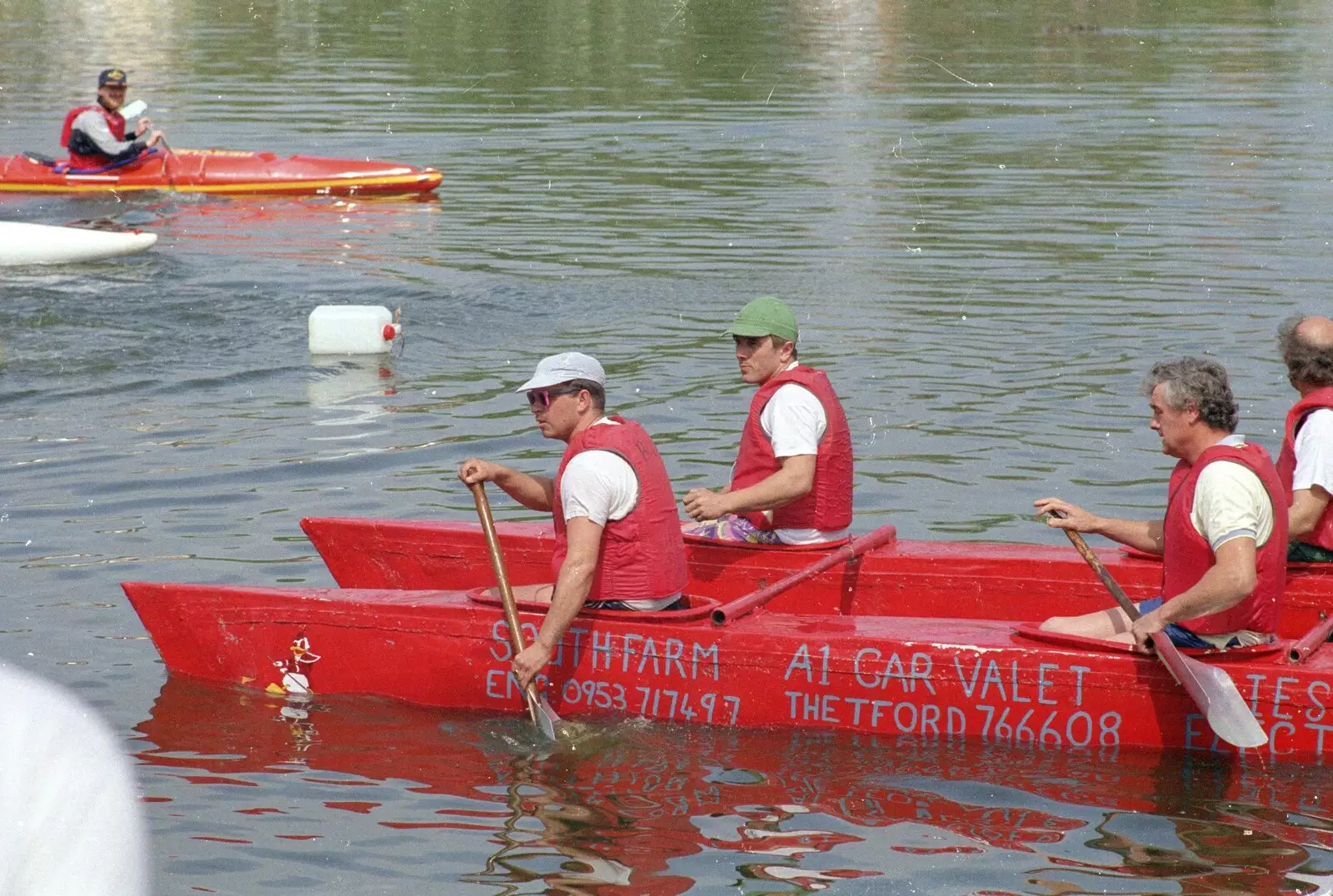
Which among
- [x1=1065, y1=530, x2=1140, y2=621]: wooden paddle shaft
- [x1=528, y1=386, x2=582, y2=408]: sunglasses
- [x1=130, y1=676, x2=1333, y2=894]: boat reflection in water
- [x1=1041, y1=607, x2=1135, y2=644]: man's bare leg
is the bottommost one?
[x1=130, y1=676, x2=1333, y2=894]: boat reflection in water

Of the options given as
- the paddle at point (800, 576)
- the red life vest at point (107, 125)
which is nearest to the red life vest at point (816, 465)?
the paddle at point (800, 576)

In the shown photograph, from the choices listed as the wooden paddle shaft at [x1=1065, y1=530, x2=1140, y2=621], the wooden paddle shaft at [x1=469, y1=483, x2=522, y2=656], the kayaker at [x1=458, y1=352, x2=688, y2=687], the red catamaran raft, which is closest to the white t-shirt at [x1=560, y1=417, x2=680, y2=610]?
the kayaker at [x1=458, y1=352, x2=688, y2=687]

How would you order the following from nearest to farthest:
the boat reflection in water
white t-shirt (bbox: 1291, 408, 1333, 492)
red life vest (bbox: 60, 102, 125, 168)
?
the boat reflection in water, white t-shirt (bbox: 1291, 408, 1333, 492), red life vest (bbox: 60, 102, 125, 168)

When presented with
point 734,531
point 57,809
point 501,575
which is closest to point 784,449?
point 734,531

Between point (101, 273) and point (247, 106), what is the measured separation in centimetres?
1150

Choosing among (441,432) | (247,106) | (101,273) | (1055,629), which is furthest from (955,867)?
(247,106)

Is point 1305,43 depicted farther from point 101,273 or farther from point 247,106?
point 101,273

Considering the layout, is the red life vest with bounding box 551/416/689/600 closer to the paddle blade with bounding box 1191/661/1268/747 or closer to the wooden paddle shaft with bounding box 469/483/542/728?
the wooden paddle shaft with bounding box 469/483/542/728

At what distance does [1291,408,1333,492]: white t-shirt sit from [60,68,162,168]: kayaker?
583 inches

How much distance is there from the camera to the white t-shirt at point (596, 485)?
21.0ft

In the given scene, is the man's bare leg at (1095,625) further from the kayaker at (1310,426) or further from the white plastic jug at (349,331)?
the white plastic jug at (349,331)

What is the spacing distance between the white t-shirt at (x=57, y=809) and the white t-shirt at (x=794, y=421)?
17.8 ft

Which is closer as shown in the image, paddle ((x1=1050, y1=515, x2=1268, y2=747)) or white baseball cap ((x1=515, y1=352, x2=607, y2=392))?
paddle ((x1=1050, y1=515, x2=1268, y2=747))

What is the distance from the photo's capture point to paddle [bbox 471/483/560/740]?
659cm
